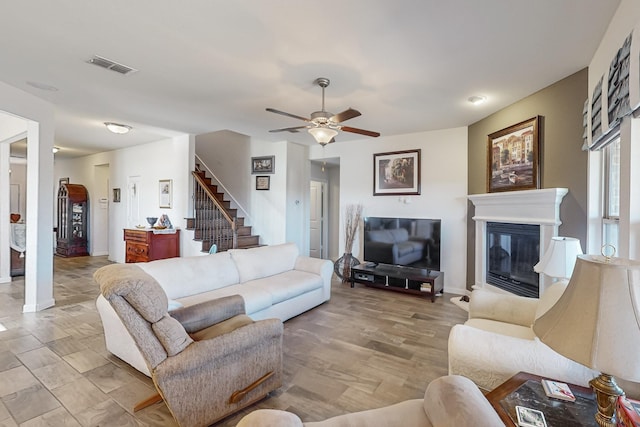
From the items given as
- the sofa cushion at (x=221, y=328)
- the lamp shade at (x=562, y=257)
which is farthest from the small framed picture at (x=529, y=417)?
the sofa cushion at (x=221, y=328)

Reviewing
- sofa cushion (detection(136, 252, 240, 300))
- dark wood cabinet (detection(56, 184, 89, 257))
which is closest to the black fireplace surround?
sofa cushion (detection(136, 252, 240, 300))

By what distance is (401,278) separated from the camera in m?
4.67

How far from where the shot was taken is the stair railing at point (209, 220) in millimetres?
5867

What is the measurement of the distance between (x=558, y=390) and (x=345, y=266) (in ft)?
13.8

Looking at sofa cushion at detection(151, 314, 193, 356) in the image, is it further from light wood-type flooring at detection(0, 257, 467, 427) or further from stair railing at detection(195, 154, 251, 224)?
stair railing at detection(195, 154, 251, 224)

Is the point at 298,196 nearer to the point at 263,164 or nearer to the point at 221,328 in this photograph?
the point at 263,164

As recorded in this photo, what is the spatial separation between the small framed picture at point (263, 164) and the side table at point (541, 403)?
5.56 metres

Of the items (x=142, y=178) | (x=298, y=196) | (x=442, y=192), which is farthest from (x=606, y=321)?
(x=142, y=178)

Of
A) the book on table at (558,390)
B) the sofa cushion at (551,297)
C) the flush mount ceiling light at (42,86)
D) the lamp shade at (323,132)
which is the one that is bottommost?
the book on table at (558,390)

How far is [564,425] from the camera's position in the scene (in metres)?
1.16

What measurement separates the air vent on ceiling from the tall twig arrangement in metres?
3.96

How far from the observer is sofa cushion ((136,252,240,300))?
293 cm

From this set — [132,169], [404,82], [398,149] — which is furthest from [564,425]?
[132,169]

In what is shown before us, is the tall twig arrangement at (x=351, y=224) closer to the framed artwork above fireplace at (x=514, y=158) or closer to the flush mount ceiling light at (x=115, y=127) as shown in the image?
the framed artwork above fireplace at (x=514, y=158)
